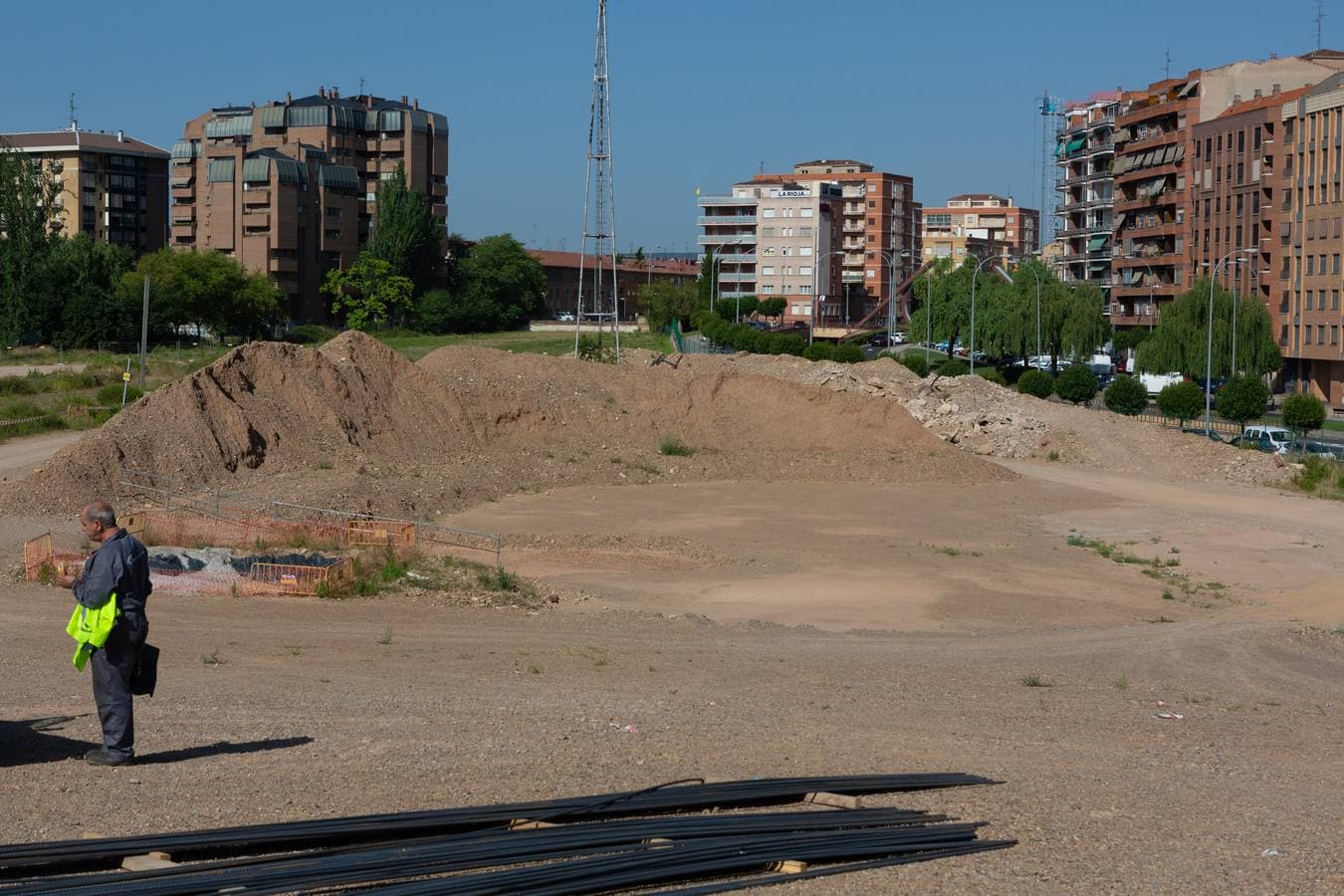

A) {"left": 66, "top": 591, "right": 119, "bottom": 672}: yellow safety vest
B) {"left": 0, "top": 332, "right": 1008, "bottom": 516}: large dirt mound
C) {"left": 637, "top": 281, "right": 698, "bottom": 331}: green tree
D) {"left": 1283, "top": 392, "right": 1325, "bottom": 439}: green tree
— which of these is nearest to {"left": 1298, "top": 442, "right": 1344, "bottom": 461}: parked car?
{"left": 1283, "top": 392, "right": 1325, "bottom": 439}: green tree

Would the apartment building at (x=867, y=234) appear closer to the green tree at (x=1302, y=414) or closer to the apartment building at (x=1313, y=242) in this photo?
the apartment building at (x=1313, y=242)

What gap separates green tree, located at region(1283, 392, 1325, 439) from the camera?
55.8 metres

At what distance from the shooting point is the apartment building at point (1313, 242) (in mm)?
76188

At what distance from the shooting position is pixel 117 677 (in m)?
10.6

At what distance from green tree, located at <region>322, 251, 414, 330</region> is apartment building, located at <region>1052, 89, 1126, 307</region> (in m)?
52.7

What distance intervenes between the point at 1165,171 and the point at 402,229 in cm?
5476

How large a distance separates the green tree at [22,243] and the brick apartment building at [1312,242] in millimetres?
68708

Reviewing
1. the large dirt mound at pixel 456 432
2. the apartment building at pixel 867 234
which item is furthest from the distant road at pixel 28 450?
the apartment building at pixel 867 234

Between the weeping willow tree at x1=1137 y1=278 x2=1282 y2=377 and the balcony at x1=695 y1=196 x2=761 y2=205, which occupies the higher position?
the balcony at x1=695 y1=196 x2=761 y2=205

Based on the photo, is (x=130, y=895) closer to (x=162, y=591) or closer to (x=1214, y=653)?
(x=162, y=591)

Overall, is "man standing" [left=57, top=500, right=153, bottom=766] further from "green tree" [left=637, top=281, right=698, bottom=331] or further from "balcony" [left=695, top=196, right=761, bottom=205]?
"balcony" [left=695, top=196, right=761, bottom=205]

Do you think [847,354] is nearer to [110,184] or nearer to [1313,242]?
[1313,242]

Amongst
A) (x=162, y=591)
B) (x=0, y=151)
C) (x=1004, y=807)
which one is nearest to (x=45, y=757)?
(x=1004, y=807)

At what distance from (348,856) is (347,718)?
454 centimetres
